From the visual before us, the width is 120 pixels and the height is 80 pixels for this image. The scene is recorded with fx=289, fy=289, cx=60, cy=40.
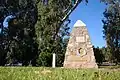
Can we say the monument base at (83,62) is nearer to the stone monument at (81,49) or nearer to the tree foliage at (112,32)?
the stone monument at (81,49)

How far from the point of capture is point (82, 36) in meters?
22.1

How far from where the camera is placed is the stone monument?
21.9m

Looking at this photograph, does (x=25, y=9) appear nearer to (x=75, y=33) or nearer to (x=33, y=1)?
(x=33, y=1)

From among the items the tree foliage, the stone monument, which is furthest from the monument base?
the tree foliage

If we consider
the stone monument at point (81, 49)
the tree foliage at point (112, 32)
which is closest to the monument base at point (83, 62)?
the stone monument at point (81, 49)

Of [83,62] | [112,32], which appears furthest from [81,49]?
[112,32]

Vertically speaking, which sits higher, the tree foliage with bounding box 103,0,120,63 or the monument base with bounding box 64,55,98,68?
the tree foliage with bounding box 103,0,120,63

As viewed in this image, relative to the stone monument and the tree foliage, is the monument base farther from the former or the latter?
the tree foliage

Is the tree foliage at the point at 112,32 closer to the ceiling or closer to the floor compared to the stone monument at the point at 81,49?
closer to the ceiling

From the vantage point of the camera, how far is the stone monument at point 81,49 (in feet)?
71.8

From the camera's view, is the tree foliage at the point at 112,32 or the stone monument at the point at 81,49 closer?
the stone monument at the point at 81,49

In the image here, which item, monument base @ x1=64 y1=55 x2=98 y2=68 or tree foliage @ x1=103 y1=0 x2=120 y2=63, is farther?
tree foliage @ x1=103 y1=0 x2=120 y2=63

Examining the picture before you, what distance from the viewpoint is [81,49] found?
22.0 metres

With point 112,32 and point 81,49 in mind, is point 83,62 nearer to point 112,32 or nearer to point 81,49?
point 81,49
